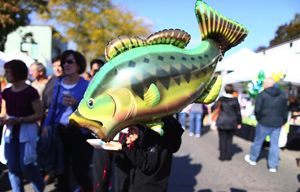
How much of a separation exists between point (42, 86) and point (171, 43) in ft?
13.9

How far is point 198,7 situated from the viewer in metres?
2.30

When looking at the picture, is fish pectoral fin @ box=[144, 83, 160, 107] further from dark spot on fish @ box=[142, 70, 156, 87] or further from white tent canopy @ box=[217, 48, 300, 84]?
white tent canopy @ box=[217, 48, 300, 84]

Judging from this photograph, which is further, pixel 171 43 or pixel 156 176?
pixel 156 176

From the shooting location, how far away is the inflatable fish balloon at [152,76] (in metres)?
2.10

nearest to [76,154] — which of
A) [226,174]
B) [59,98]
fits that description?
[59,98]

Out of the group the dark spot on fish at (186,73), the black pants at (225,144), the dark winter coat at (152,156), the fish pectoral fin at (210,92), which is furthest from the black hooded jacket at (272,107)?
the dark spot on fish at (186,73)

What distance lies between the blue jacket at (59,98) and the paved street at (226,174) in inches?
59.2

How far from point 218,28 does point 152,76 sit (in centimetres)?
51

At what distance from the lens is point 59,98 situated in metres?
4.45

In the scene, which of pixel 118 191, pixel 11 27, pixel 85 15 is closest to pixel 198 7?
pixel 118 191

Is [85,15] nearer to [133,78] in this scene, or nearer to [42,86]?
[42,86]

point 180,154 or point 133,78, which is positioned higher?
point 133,78

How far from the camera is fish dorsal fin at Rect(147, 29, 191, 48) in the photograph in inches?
88.6

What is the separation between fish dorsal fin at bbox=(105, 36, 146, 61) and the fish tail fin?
1.23 feet
